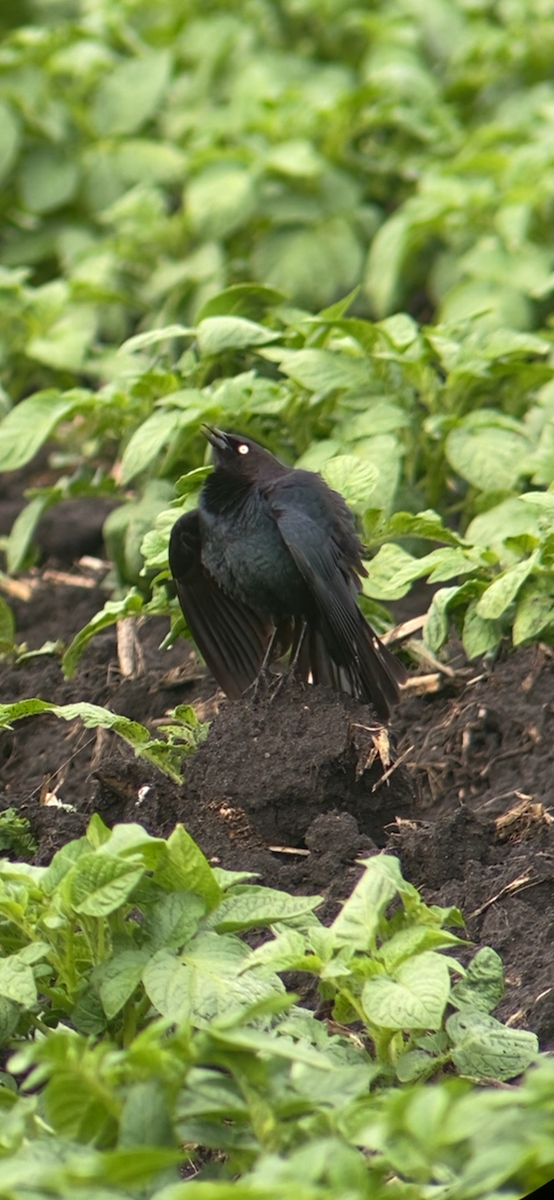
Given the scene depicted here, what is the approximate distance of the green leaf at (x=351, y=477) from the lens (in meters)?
3.88

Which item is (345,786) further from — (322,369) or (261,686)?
(322,369)

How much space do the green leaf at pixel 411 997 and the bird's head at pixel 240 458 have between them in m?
1.63

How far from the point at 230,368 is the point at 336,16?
359cm

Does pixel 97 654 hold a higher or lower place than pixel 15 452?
lower

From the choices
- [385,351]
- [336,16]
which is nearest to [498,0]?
[336,16]

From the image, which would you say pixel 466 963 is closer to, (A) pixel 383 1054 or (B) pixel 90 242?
(A) pixel 383 1054

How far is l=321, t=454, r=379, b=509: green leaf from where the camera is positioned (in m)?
3.88

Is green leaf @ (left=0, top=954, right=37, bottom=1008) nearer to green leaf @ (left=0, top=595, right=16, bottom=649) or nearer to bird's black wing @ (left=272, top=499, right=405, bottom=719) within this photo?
bird's black wing @ (left=272, top=499, right=405, bottom=719)

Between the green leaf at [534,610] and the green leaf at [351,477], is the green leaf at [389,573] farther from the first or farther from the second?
the green leaf at [534,610]

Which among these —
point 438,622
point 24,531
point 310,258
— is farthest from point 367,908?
point 310,258

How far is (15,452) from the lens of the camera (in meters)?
4.48

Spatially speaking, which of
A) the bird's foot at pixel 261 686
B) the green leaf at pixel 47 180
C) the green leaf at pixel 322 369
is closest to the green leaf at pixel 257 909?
the bird's foot at pixel 261 686

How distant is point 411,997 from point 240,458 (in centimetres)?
178

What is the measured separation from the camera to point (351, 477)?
391cm
